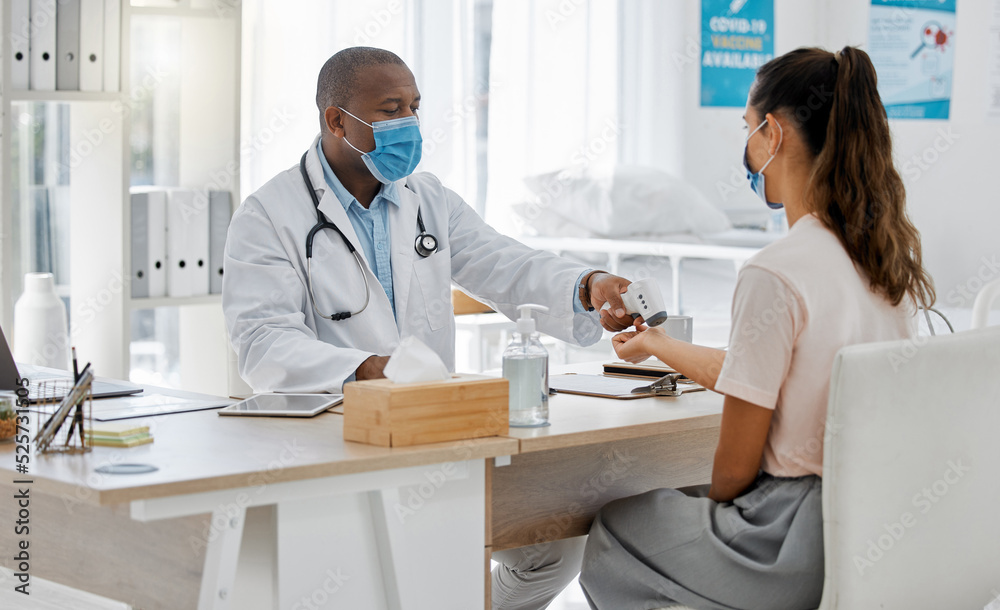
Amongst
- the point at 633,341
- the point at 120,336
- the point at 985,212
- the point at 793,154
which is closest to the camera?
the point at 793,154

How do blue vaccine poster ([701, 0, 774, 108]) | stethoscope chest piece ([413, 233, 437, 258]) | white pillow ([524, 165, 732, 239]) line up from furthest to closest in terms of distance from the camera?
blue vaccine poster ([701, 0, 774, 108]) → white pillow ([524, 165, 732, 239]) → stethoscope chest piece ([413, 233, 437, 258])

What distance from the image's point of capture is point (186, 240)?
2947mm

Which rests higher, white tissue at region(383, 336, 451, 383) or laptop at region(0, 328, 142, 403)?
white tissue at region(383, 336, 451, 383)

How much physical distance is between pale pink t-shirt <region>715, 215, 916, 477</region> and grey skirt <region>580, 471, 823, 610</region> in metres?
0.06

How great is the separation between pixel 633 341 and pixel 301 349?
57 cm

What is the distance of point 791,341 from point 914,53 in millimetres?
3254

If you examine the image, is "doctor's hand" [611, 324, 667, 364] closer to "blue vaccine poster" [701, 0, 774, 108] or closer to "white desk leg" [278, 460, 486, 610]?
"white desk leg" [278, 460, 486, 610]

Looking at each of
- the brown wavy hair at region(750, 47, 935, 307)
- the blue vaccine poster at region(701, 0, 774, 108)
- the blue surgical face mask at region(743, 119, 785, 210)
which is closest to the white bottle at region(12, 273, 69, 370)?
the blue surgical face mask at region(743, 119, 785, 210)

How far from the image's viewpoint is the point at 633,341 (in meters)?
1.76

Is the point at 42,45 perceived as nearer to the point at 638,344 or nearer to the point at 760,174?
the point at 638,344

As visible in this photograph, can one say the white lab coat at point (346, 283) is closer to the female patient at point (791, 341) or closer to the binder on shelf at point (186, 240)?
the female patient at point (791, 341)

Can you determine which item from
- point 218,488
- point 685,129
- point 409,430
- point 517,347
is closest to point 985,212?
point 685,129

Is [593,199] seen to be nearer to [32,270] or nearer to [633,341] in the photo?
[32,270]

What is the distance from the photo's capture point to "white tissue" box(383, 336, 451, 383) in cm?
139
